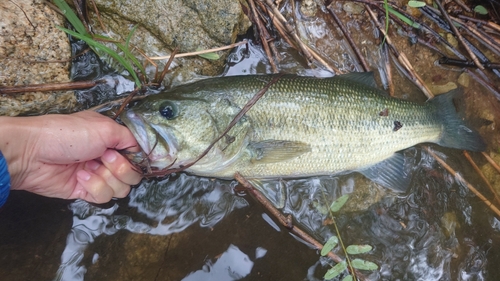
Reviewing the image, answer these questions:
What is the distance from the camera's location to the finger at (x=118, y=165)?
2.72 meters

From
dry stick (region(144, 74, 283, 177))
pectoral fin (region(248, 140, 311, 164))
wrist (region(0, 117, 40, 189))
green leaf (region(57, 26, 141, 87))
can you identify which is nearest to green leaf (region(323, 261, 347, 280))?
pectoral fin (region(248, 140, 311, 164))

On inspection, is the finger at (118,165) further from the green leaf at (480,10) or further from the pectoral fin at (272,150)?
the green leaf at (480,10)

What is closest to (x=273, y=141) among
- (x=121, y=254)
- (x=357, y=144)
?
(x=357, y=144)

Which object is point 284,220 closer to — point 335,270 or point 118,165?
point 335,270

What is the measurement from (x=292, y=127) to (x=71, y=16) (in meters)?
2.01

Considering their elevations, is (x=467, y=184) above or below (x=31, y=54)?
below

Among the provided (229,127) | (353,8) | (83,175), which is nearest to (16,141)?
(83,175)

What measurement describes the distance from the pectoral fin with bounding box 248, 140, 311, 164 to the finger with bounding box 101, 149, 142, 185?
37.6 inches

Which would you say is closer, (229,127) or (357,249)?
(229,127)

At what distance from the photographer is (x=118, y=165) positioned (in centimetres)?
275

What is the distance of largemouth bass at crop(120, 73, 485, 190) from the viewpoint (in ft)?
8.87

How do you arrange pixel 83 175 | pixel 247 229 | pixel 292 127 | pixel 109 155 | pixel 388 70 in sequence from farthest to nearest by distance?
Result: pixel 388 70
pixel 247 229
pixel 292 127
pixel 83 175
pixel 109 155

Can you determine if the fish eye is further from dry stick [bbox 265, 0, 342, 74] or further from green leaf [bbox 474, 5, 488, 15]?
green leaf [bbox 474, 5, 488, 15]

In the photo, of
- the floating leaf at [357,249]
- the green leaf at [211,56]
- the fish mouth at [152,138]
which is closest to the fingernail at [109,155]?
the fish mouth at [152,138]
